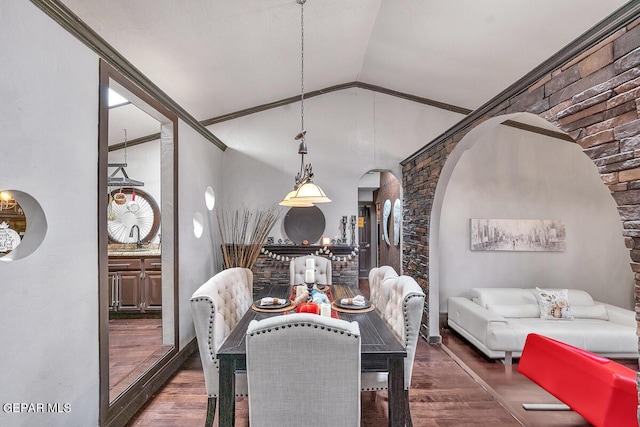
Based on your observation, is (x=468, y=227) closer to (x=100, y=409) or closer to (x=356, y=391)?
(x=356, y=391)

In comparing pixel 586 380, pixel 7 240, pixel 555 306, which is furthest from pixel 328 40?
pixel 555 306

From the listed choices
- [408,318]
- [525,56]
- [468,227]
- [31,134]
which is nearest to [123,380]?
[31,134]

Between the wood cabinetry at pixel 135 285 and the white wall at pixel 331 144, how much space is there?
156 cm

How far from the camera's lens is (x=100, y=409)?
6.79 ft

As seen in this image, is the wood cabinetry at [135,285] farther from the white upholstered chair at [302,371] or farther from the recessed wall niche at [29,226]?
the white upholstered chair at [302,371]

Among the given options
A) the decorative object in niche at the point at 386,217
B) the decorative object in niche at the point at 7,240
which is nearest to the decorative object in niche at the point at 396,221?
the decorative object in niche at the point at 386,217

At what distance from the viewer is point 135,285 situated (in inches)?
177

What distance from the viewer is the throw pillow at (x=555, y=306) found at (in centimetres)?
394

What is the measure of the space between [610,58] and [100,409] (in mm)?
3393

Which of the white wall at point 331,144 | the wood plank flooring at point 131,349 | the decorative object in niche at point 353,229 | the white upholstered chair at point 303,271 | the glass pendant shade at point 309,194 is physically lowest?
the wood plank flooring at point 131,349

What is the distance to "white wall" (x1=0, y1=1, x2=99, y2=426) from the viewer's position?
1.46m

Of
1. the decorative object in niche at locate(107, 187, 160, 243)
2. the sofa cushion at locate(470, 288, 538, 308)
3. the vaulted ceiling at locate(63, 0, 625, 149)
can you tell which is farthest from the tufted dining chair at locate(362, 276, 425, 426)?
the decorative object in niche at locate(107, 187, 160, 243)

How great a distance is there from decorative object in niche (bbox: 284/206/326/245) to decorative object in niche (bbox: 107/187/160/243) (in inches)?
78.6

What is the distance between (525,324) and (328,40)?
3.83 meters
